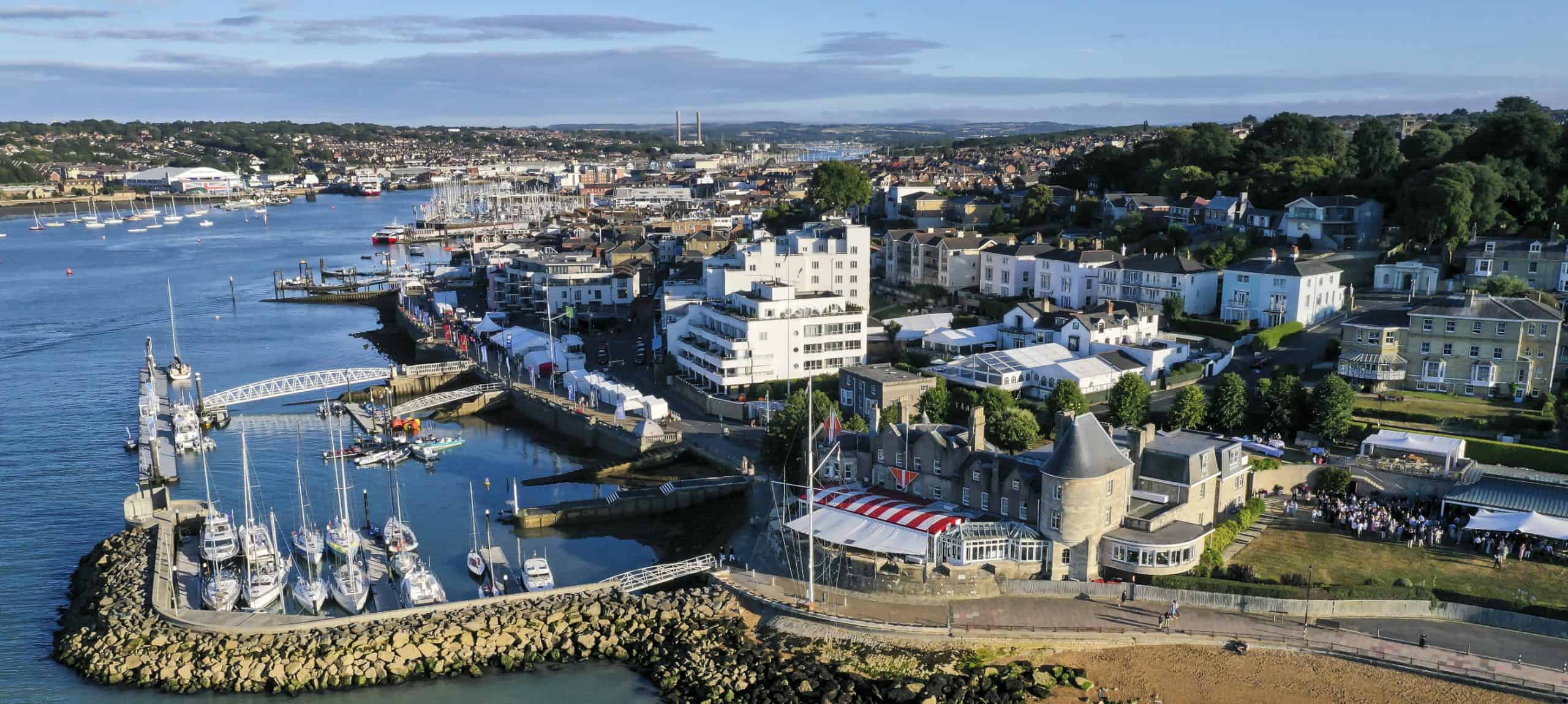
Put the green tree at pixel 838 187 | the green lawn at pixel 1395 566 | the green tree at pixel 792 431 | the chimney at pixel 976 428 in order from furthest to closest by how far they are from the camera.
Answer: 1. the green tree at pixel 838 187
2. the green tree at pixel 792 431
3. the chimney at pixel 976 428
4. the green lawn at pixel 1395 566

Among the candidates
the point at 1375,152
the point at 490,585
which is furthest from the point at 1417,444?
the point at 1375,152

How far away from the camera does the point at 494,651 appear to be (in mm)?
25156

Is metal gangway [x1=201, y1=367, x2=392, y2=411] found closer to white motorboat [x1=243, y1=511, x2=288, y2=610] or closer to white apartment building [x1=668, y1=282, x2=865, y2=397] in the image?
white apartment building [x1=668, y1=282, x2=865, y2=397]

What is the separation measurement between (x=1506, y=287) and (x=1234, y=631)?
25.8 metres

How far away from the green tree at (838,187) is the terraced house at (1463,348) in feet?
139

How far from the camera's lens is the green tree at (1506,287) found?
135ft

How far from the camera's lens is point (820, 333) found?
1788 inches

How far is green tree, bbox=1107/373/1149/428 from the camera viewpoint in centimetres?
3541

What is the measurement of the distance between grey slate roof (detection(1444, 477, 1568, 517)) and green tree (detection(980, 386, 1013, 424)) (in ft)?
39.7

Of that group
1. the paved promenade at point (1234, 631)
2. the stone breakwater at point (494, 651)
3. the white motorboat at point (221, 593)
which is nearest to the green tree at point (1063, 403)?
the paved promenade at point (1234, 631)

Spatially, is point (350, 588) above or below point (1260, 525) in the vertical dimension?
below

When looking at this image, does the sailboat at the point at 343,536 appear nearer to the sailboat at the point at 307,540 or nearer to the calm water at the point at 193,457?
the sailboat at the point at 307,540

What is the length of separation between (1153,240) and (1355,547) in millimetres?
31683

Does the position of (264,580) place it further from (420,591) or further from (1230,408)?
(1230,408)
